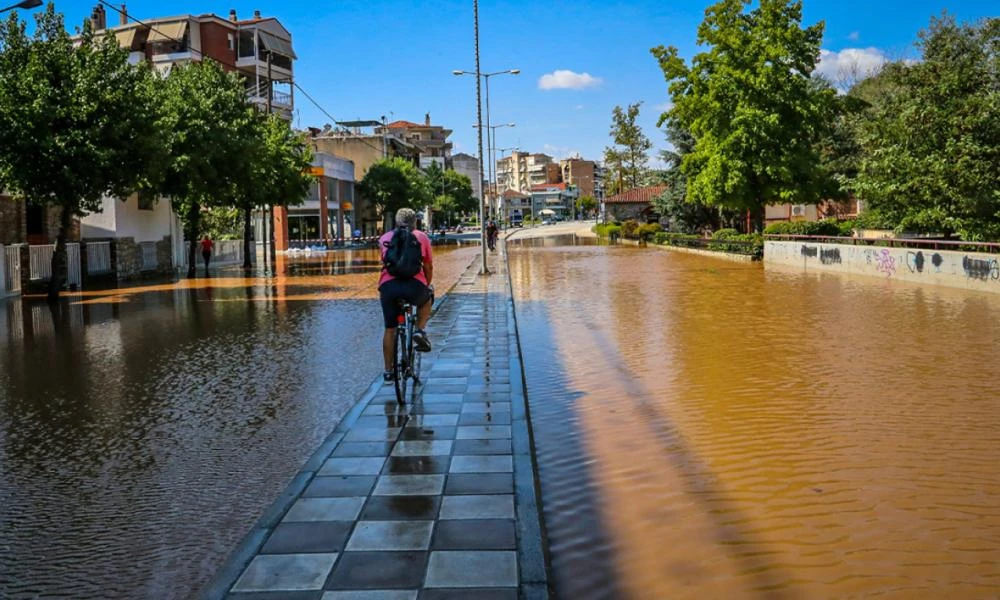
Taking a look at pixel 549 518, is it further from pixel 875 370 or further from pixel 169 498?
pixel 875 370

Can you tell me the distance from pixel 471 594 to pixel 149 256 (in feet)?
106

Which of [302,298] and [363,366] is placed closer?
[363,366]

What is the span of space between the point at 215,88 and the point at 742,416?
2795cm

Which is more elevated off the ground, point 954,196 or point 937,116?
point 937,116

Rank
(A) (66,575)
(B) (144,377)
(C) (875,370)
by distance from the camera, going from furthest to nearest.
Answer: (B) (144,377)
(C) (875,370)
(A) (66,575)

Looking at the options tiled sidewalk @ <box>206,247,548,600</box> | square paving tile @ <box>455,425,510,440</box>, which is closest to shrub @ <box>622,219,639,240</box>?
tiled sidewalk @ <box>206,247,548,600</box>

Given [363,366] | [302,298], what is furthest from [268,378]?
[302,298]

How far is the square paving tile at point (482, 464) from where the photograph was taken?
5836mm

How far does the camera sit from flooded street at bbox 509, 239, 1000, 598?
4504 mm

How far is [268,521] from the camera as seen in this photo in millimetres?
4840

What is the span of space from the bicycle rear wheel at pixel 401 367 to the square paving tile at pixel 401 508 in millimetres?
2818

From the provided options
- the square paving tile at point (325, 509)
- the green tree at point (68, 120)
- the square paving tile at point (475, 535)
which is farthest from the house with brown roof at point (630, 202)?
the square paving tile at point (475, 535)

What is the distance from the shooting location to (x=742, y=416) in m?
7.89

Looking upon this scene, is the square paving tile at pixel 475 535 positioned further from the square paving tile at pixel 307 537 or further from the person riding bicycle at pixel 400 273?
the person riding bicycle at pixel 400 273
